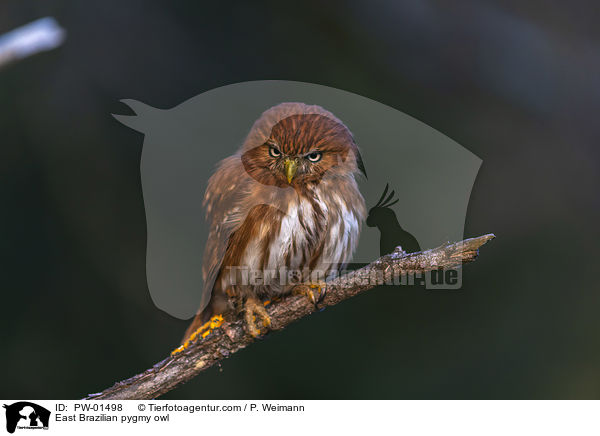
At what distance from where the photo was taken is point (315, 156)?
5.84 feet

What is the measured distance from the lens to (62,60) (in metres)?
2.23

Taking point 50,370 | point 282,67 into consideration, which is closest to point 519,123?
point 282,67

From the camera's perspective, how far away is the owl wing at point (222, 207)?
187cm

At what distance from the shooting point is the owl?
174 centimetres

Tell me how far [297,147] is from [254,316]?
632mm

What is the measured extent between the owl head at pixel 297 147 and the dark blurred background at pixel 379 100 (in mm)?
403

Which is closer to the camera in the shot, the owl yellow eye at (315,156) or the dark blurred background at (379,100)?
the owl yellow eye at (315,156)

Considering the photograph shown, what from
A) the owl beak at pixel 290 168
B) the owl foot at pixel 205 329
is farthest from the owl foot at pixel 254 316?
the owl beak at pixel 290 168

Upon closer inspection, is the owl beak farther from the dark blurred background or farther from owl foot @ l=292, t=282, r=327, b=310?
Answer: the dark blurred background

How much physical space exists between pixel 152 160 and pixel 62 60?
0.83 meters
